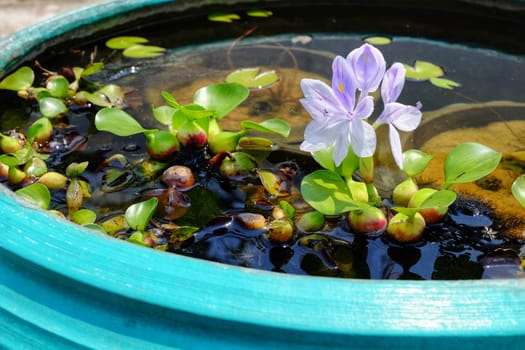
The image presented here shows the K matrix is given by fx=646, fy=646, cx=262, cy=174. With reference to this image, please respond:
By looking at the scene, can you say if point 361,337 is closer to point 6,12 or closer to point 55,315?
point 55,315

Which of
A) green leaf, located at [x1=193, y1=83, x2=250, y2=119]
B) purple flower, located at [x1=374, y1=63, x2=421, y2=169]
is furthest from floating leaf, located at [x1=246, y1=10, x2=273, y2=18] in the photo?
purple flower, located at [x1=374, y1=63, x2=421, y2=169]

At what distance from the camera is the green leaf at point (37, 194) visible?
2.99 feet

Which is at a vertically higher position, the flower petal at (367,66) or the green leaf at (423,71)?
the flower petal at (367,66)

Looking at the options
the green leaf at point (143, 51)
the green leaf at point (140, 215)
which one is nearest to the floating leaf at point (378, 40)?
→ the green leaf at point (143, 51)

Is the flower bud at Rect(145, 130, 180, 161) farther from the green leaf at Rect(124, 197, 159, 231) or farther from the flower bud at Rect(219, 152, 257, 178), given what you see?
the green leaf at Rect(124, 197, 159, 231)

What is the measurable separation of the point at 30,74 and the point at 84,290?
0.76 meters

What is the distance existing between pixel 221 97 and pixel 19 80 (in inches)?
16.9

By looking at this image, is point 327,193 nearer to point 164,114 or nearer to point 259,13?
point 164,114

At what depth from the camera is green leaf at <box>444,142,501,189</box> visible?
33.7 inches

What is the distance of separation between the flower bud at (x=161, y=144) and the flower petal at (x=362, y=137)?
0.40 m

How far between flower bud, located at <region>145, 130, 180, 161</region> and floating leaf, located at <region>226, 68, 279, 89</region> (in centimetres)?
33

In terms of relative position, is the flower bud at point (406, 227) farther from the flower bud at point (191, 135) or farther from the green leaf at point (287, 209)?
the flower bud at point (191, 135)

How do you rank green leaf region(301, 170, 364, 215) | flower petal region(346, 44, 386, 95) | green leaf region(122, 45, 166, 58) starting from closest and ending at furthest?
1. flower petal region(346, 44, 386, 95)
2. green leaf region(301, 170, 364, 215)
3. green leaf region(122, 45, 166, 58)

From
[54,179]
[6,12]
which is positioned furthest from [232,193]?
[6,12]
